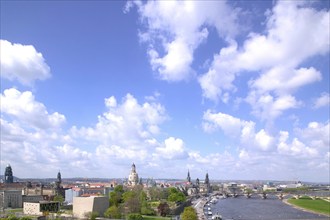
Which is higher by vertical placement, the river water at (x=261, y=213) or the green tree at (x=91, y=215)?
the green tree at (x=91, y=215)

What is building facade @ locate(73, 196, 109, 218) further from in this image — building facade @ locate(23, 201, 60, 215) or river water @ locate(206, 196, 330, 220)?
river water @ locate(206, 196, 330, 220)

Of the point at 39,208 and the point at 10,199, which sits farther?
the point at 10,199

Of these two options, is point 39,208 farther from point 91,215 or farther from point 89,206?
point 91,215

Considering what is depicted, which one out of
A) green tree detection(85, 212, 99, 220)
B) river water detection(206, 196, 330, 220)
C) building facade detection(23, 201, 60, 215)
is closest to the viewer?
green tree detection(85, 212, 99, 220)

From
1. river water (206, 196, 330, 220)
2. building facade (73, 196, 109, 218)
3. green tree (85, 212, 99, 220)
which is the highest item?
building facade (73, 196, 109, 218)

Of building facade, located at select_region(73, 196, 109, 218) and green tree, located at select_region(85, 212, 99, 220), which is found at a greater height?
building facade, located at select_region(73, 196, 109, 218)

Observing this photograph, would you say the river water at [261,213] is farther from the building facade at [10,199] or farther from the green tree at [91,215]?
the building facade at [10,199]

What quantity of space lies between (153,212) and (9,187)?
84575mm

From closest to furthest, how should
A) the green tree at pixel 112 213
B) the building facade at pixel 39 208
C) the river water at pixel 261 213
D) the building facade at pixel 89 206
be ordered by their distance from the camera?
the green tree at pixel 112 213
the building facade at pixel 89 206
the building facade at pixel 39 208
the river water at pixel 261 213

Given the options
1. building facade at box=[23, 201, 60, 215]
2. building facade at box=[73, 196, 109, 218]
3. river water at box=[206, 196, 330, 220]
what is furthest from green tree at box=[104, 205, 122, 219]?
river water at box=[206, 196, 330, 220]

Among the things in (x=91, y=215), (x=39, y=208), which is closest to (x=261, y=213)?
(x=91, y=215)

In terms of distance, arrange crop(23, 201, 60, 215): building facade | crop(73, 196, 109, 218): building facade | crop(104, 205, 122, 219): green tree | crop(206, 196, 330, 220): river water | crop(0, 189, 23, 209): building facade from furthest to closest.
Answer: crop(0, 189, 23, 209): building facade < crop(206, 196, 330, 220): river water < crop(23, 201, 60, 215): building facade < crop(73, 196, 109, 218): building facade < crop(104, 205, 122, 219): green tree

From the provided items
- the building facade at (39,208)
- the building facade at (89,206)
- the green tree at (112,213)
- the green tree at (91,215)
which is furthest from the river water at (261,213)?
the building facade at (39,208)

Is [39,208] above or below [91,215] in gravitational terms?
above
